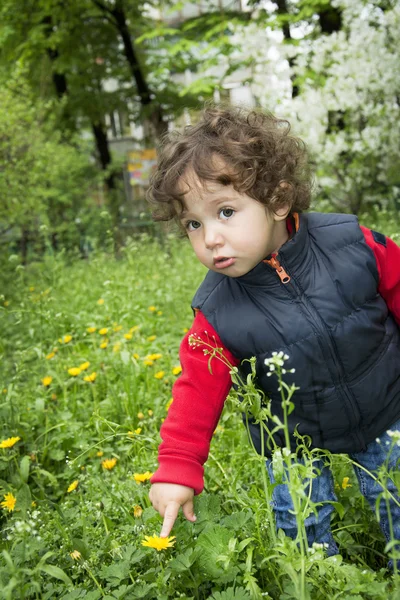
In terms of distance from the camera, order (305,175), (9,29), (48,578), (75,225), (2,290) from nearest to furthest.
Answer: (48,578) < (305,175) < (2,290) < (9,29) < (75,225)

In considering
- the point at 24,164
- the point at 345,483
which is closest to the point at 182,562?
the point at 345,483

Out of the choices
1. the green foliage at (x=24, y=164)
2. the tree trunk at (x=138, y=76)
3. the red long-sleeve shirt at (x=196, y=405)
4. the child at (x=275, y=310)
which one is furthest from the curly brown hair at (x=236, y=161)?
the tree trunk at (x=138, y=76)

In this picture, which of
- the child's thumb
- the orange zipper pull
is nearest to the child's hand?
the child's thumb

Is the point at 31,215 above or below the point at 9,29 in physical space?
below

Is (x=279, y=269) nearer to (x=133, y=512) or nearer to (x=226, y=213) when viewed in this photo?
(x=226, y=213)

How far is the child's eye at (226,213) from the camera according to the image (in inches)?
68.1

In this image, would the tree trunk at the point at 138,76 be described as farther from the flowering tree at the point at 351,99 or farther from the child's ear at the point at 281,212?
the child's ear at the point at 281,212

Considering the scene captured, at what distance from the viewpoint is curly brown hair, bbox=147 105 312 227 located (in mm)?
1763

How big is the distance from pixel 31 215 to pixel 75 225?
150 inches

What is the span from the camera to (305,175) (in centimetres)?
215

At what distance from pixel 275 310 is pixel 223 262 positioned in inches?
8.3

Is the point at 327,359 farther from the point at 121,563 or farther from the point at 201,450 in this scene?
the point at 121,563

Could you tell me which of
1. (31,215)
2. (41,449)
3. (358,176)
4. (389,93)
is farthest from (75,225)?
(41,449)

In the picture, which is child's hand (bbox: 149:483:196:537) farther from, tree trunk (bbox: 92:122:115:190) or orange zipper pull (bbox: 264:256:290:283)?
tree trunk (bbox: 92:122:115:190)
